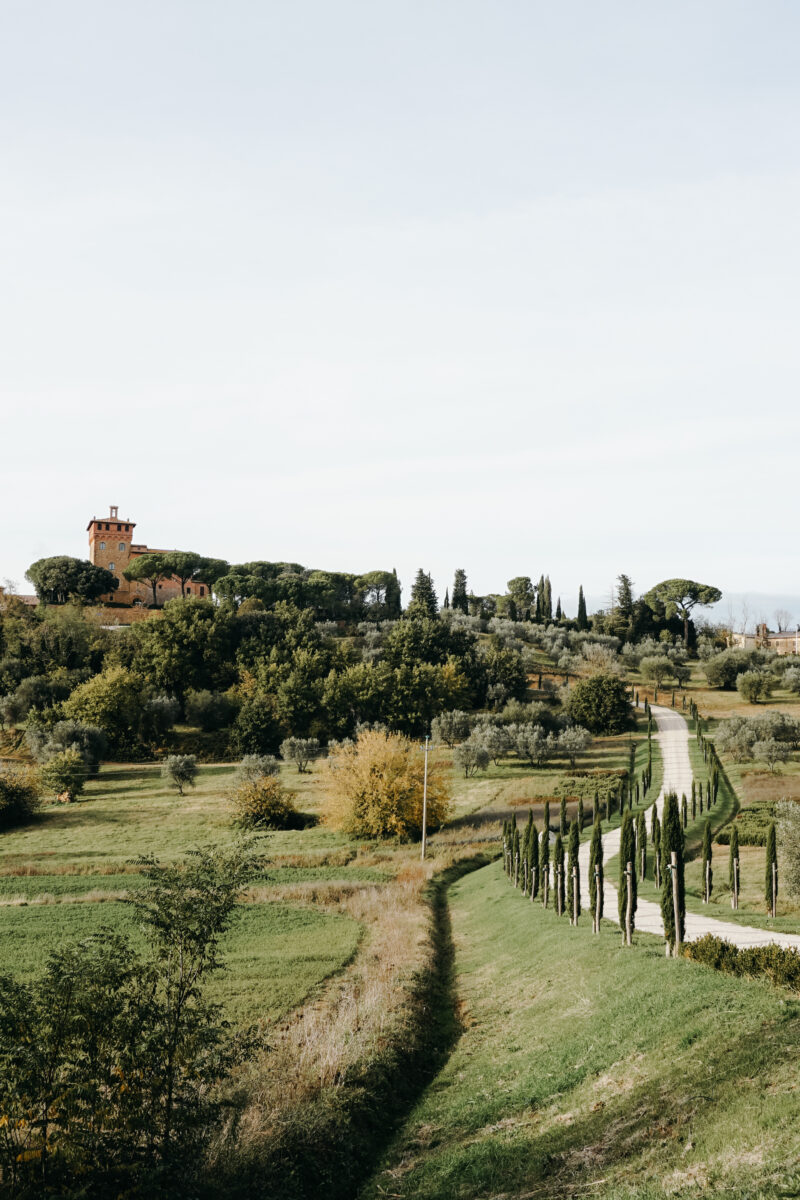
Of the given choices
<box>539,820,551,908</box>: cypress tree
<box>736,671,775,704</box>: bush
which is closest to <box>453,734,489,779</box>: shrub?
<box>539,820,551,908</box>: cypress tree

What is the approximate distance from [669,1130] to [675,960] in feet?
23.8

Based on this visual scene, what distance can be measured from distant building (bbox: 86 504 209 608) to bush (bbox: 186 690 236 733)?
44.1 meters

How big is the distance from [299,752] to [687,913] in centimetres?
5257

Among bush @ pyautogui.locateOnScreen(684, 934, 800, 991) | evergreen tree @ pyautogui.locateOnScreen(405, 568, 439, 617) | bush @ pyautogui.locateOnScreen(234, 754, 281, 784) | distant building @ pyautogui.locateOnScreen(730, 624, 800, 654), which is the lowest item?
bush @ pyautogui.locateOnScreen(234, 754, 281, 784)

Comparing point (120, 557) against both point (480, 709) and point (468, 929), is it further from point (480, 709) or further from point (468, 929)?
point (468, 929)

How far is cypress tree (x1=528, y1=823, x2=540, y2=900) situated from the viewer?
31719 mm

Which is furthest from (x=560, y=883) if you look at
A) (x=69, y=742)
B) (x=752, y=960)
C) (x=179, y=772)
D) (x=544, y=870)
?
(x=69, y=742)

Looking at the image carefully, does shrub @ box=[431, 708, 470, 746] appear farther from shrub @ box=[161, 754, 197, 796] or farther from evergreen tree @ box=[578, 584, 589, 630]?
evergreen tree @ box=[578, 584, 589, 630]

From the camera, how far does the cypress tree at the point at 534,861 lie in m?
31.7

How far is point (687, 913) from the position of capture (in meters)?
25.2

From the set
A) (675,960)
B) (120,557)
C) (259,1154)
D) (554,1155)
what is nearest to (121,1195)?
(259,1154)

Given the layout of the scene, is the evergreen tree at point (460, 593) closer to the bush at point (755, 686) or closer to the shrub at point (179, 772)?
the bush at point (755, 686)

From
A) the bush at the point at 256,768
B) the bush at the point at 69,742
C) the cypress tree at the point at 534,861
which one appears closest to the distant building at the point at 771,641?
the bush at the point at 256,768

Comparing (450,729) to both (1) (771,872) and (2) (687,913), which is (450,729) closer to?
(2) (687,913)
